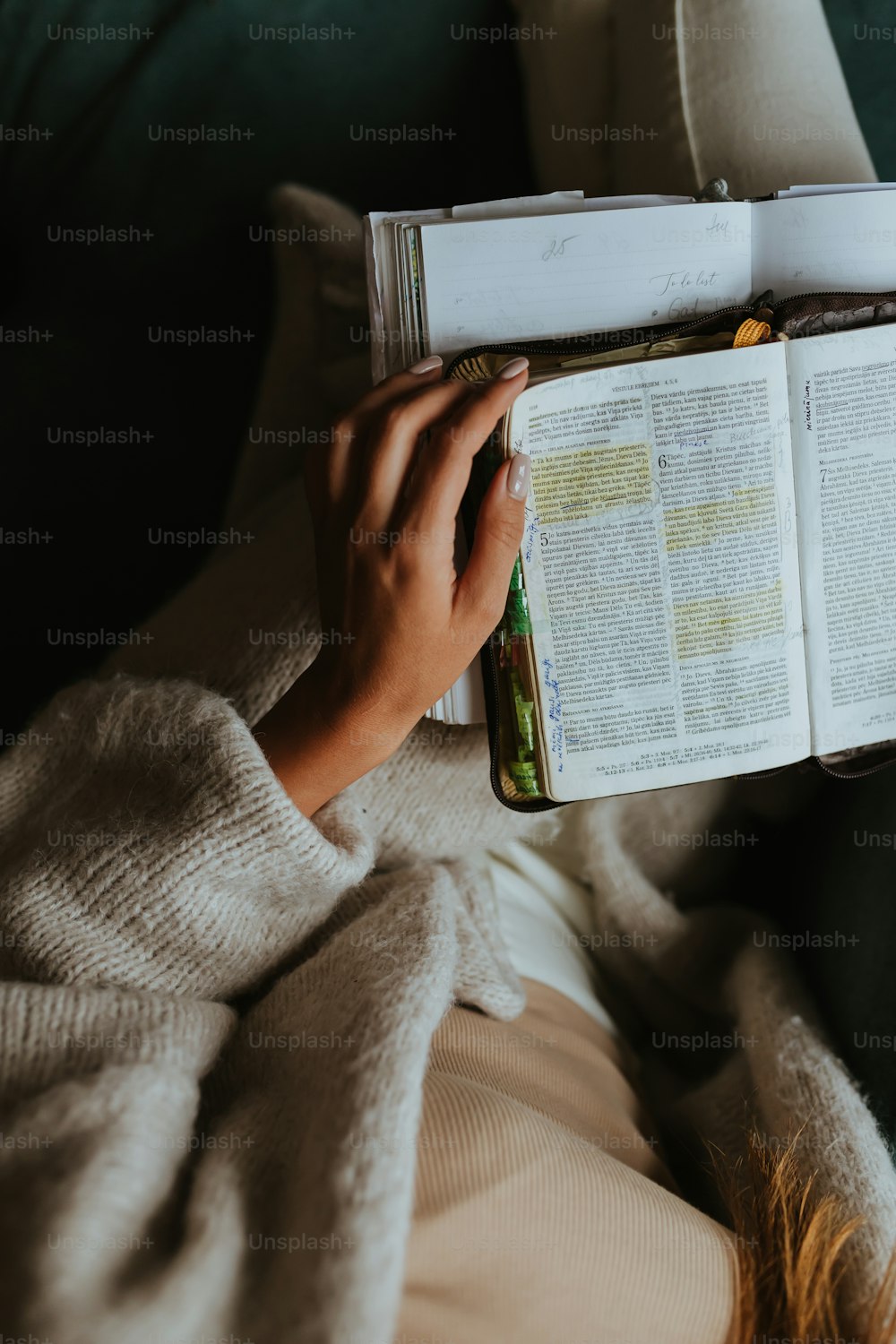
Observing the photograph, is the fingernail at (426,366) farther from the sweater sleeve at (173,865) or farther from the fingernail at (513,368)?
the sweater sleeve at (173,865)

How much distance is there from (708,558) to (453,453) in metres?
0.21

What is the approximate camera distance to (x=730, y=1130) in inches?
27.9

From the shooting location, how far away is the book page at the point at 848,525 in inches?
24.4

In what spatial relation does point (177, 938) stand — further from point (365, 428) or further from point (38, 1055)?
point (365, 428)

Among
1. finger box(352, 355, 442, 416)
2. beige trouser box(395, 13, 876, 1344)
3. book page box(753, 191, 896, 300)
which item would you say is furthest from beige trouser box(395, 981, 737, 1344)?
book page box(753, 191, 896, 300)

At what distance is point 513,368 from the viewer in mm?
567

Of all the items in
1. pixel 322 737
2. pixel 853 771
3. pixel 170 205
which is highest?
pixel 170 205

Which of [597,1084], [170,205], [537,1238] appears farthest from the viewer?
[170,205]

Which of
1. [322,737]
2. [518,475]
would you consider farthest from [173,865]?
[518,475]

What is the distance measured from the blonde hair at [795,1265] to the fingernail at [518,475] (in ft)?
1.63

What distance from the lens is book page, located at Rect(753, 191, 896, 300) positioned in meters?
0.62

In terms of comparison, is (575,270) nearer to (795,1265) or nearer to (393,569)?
(393,569)

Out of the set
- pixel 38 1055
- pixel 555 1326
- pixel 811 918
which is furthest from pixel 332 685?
pixel 811 918

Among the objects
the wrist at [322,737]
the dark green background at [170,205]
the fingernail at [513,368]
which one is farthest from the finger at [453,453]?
the dark green background at [170,205]
